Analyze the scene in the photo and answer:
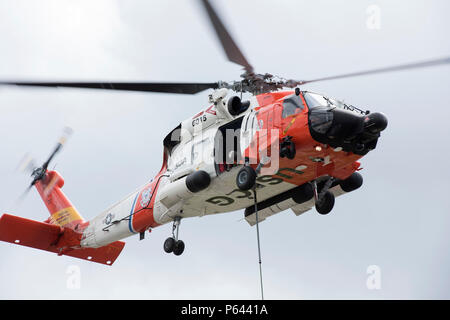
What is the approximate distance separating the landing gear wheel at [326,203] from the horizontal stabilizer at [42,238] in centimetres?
764

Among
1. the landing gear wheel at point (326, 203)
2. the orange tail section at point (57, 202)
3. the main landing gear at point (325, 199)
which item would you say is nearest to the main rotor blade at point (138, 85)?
the main landing gear at point (325, 199)

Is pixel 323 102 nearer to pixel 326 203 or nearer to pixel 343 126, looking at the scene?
pixel 343 126

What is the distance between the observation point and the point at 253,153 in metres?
14.5

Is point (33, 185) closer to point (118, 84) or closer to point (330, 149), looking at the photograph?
point (118, 84)

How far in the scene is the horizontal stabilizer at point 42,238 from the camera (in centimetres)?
1878

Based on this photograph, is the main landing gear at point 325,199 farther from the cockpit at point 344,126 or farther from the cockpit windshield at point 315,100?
the cockpit windshield at point 315,100

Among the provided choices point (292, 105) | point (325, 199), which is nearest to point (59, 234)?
point (325, 199)

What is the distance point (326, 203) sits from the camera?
50.2ft

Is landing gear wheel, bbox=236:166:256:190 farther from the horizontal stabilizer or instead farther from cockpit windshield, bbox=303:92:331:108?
the horizontal stabilizer

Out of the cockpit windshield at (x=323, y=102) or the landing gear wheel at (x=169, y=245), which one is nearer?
the cockpit windshield at (x=323, y=102)

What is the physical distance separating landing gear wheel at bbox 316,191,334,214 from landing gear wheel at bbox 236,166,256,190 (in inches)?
80.3

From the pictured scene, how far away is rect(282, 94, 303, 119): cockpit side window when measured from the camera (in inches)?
558

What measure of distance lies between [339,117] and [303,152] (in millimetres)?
1168

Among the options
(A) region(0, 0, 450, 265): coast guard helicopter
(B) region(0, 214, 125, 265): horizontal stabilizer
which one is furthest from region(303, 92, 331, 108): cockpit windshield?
(B) region(0, 214, 125, 265): horizontal stabilizer
